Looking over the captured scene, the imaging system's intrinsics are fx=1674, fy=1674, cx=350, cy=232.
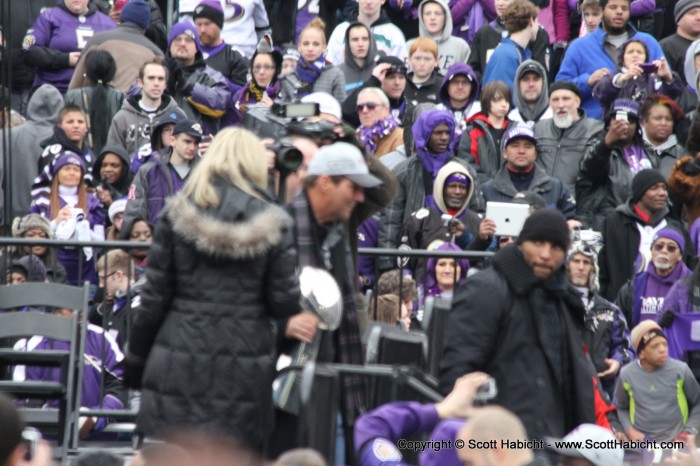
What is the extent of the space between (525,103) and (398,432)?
24.6ft

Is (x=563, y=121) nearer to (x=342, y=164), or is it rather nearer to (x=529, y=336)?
(x=529, y=336)

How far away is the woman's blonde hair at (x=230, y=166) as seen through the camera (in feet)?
22.4

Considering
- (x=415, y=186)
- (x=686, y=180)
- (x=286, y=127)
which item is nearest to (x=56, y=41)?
(x=415, y=186)

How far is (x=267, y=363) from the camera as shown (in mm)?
6773

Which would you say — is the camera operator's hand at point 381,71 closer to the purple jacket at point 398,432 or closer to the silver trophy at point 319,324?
the silver trophy at point 319,324

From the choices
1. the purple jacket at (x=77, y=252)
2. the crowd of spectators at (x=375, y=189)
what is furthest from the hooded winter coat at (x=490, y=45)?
the purple jacket at (x=77, y=252)

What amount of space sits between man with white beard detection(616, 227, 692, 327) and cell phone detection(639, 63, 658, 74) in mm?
2374

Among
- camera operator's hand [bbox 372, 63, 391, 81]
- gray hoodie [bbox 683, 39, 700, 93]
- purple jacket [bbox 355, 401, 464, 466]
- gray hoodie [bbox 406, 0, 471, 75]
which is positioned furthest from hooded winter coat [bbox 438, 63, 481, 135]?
purple jacket [bbox 355, 401, 464, 466]

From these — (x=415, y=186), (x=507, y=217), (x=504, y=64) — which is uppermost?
(x=504, y=64)

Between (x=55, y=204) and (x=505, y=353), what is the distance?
5.75 meters

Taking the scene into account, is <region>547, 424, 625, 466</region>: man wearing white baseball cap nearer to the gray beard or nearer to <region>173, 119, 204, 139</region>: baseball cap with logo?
<region>173, 119, 204, 139</region>: baseball cap with logo

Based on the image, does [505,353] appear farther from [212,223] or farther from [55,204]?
[55,204]

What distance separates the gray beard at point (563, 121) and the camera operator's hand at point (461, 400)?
650 centimetres

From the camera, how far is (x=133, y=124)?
1317cm
